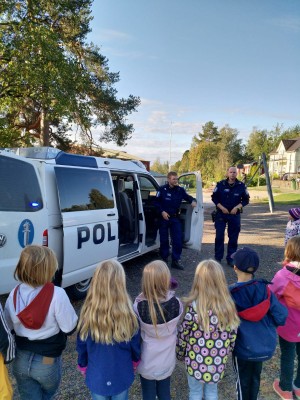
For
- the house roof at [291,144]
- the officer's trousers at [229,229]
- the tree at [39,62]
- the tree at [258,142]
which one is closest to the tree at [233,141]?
the tree at [258,142]

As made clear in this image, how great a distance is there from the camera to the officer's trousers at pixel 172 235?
19.8 feet

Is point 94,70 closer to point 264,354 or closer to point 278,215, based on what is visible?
point 278,215

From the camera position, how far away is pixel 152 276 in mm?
2047

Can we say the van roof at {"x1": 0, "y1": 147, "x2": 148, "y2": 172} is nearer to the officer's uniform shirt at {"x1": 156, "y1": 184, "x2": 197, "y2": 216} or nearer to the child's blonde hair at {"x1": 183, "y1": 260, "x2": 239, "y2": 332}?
the officer's uniform shirt at {"x1": 156, "y1": 184, "x2": 197, "y2": 216}

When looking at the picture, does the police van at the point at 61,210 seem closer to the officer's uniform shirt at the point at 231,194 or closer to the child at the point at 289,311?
the officer's uniform shirt at the point at 231,194

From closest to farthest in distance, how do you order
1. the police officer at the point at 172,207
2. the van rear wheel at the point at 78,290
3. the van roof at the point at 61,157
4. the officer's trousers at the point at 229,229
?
the van roof at the point at 61,157
the van rear wheel at the point at 78,290
the police officer at the point at 172,207
the officer's trousers at the point at 229,229

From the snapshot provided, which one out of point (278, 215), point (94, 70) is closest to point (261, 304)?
point (278, 215)

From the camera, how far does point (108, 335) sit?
1.86 meters

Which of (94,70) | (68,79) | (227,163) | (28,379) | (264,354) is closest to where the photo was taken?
(28,379)

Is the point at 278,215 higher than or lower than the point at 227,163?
lower

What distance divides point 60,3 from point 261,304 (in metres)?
11.8

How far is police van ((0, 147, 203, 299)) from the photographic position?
317cm

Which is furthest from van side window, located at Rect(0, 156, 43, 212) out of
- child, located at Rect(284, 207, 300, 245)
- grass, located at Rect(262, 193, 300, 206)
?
grass, located at Rect(262, 193, 300, 206)

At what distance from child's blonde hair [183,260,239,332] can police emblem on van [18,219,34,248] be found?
6.34 ft
